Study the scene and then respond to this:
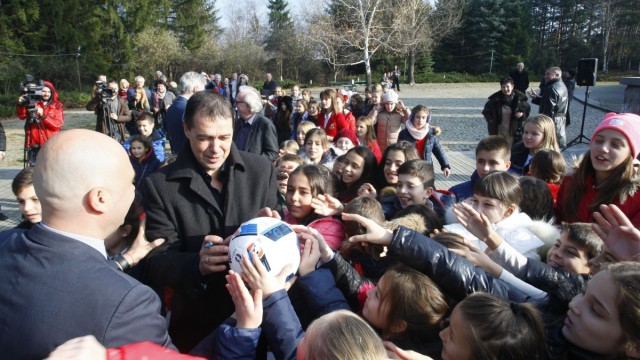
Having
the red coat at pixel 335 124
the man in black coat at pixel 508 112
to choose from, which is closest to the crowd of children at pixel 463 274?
the red coat at pixel 335 124

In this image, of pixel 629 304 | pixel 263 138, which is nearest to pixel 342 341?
pixel 629 304

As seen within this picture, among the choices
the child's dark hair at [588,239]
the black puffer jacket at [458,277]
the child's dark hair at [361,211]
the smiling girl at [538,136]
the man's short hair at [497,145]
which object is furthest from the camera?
the smiling girl at [538,136]

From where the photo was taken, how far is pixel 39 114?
7.35 m

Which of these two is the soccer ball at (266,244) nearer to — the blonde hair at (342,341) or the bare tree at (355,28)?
the blonde hair at (342,341)

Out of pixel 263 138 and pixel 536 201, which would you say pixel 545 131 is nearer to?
pixel 536 201

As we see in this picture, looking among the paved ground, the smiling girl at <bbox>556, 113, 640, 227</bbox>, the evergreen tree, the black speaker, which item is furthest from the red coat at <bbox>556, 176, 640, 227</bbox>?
the evergreen tree

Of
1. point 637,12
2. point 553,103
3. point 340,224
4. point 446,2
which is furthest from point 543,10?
point 340,224

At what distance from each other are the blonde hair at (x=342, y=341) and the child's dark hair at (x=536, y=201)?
2167mm

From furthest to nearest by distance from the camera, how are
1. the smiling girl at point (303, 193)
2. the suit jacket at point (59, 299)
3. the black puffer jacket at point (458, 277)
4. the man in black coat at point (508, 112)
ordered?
the man in black coat at point (508, 112) → the smiling girl at point (303, 193) → the black puffer jacket at point (458, 277) → the suit jacket at point (59, 299)

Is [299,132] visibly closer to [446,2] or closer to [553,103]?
[553,103]

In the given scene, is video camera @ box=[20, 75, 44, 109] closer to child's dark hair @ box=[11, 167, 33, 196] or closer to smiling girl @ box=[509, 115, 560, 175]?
child's dark hair @ box=[11, 167, 33, 196]

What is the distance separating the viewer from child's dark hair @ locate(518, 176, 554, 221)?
333 centimetres

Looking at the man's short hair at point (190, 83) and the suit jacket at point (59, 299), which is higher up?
the man's short hair at point (190, 83)

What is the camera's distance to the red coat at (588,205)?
295cm
